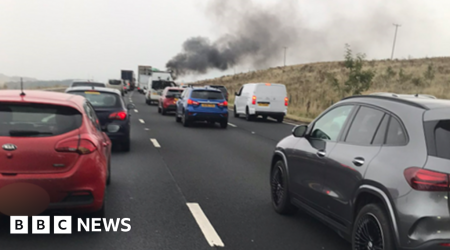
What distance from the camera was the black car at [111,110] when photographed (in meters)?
12.2

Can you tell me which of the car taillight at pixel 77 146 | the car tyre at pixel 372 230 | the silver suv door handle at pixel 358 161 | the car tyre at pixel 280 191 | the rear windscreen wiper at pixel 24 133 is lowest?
the car tyre at pixel 280 191

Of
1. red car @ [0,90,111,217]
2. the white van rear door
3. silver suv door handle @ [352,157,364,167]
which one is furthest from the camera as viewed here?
the white van rear door

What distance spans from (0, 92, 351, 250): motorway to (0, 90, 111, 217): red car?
1.35 feet

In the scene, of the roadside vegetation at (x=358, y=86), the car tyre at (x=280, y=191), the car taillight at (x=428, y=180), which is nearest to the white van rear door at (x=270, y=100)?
the roadside vegetation at (x=358, y=86)

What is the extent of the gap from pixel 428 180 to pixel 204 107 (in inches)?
652

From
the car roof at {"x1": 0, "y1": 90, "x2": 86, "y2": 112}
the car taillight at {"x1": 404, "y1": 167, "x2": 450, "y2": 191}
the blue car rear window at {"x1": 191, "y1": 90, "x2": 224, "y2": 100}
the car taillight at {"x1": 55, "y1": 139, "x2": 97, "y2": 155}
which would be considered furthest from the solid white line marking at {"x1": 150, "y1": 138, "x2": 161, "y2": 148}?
the car taillight at {"x1": 404, "y1": 167, "x2": 450, "y2": 191}

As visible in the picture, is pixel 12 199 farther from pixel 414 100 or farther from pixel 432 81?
pixel 432 81

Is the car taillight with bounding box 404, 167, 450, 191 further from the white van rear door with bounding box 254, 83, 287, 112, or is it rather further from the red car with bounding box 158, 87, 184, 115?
the red car with bounding box 158, 87, 184, 115

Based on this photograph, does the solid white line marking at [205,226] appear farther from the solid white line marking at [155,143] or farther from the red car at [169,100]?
the red car at [169,100]

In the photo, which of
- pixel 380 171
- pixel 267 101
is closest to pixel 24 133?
pixel 380 171

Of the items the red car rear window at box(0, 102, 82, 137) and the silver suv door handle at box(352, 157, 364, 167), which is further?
the red car rear window at box(0, 102, 82, 137)

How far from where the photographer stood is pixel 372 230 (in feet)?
14.1

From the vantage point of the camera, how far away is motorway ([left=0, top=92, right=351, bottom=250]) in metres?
5.30

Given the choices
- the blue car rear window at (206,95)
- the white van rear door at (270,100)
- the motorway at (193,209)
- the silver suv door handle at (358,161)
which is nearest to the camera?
the silver suv door handle at (358,161)
